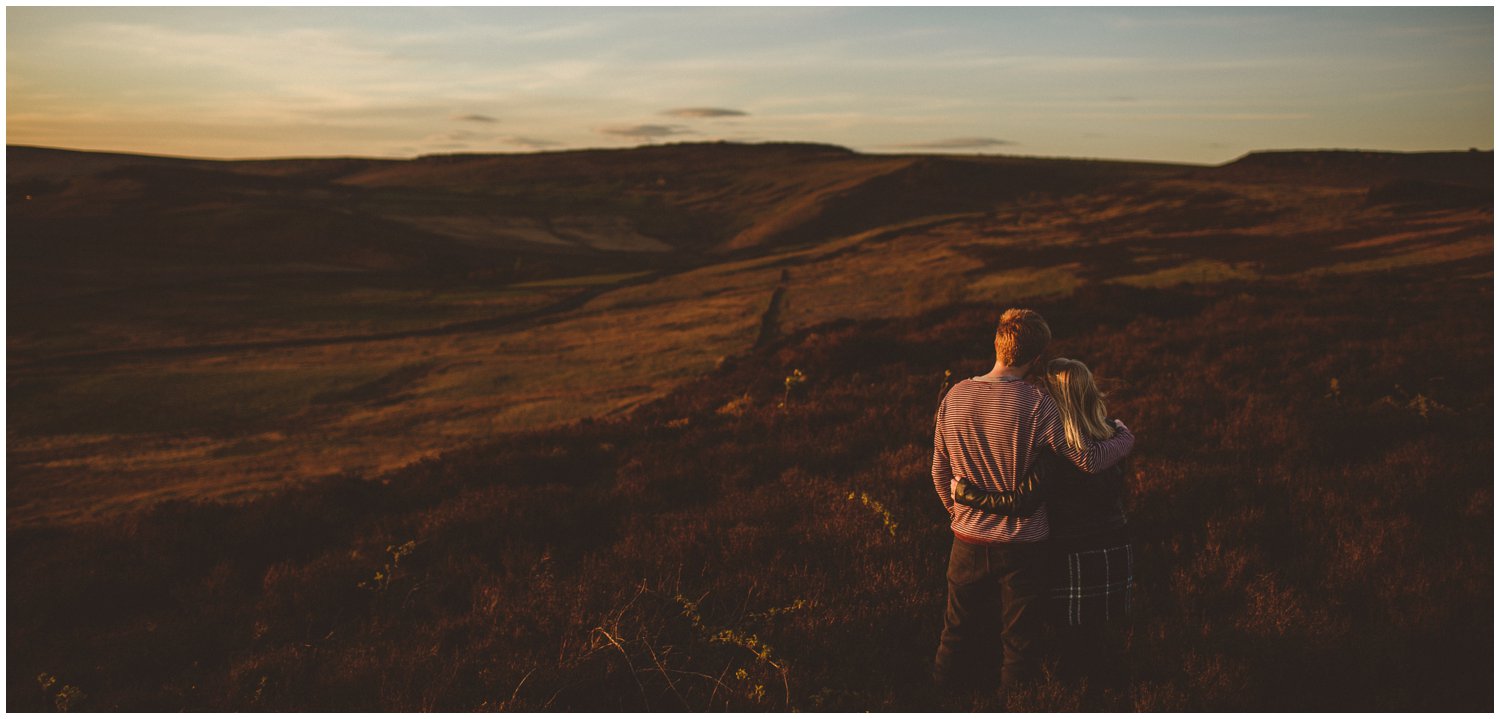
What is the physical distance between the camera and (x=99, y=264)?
5778 centimetres

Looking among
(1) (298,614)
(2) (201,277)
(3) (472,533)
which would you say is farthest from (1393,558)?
(2) (201,277)

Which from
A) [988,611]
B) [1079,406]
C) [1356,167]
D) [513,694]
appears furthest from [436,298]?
[1356,167]

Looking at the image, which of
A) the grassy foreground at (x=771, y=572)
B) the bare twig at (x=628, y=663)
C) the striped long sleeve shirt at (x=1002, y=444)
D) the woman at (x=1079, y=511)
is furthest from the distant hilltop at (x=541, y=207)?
the bare twig at (x=628, y=663)

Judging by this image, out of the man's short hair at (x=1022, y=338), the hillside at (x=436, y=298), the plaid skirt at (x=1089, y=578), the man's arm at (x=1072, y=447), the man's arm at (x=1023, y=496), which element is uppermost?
the man's short hair at (x=1022, y=338)

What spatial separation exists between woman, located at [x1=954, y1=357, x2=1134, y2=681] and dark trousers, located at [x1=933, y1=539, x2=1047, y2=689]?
0.48ft

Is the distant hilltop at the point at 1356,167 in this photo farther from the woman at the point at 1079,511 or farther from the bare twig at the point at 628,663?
the bare twig at the point at 628,663

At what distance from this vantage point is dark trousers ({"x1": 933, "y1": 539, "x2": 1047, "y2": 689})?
14.4 feet

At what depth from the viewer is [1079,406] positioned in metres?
4.20

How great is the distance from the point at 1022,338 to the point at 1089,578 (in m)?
1.34

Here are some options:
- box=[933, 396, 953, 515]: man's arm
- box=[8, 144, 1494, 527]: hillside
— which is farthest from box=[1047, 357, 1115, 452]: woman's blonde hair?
box=[8, 144, 1494, 527]: hillside

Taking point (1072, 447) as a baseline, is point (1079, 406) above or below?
above

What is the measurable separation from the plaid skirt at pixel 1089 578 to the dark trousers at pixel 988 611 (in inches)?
4.0

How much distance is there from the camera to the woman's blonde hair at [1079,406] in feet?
13.7

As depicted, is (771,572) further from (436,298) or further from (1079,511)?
(436,298)
